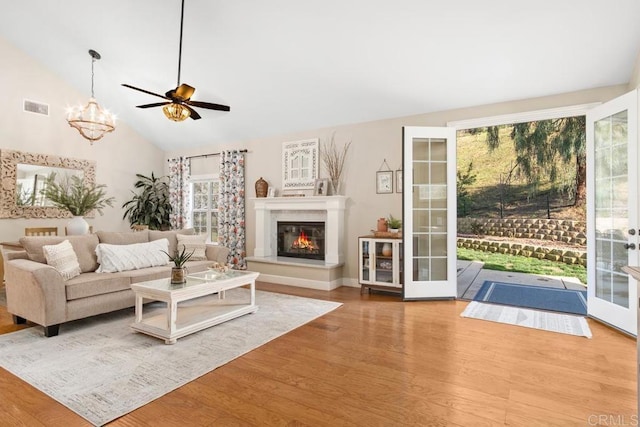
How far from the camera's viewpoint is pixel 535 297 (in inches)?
190

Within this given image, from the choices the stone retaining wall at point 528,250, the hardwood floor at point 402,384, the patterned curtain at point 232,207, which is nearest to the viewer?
the hardwood floor at point 402,384

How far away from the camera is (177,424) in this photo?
1.91 meters

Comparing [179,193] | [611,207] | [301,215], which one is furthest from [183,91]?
[611,207]

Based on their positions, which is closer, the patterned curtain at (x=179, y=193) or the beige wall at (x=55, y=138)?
the beige wall at (x=55, y=138)

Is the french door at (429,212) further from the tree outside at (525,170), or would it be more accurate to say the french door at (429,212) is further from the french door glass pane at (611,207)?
the tree outside at (525,170)

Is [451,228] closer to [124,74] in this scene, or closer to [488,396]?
[488,396]

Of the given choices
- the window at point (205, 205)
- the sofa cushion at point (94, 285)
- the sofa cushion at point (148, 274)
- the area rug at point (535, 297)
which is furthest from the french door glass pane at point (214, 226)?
the area rug at point (535, 297)

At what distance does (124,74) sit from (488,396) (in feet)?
21.7

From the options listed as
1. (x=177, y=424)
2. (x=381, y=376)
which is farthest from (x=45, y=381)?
(x=381, y=376)

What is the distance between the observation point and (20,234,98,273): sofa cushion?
3.63 metres

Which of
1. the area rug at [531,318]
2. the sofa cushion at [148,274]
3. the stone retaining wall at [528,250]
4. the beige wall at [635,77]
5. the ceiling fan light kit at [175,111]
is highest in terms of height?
the beige wall at [635,77]

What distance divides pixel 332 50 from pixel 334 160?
1.90 metres

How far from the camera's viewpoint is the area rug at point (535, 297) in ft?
14.2

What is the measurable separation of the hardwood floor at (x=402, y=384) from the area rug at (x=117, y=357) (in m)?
0.10
